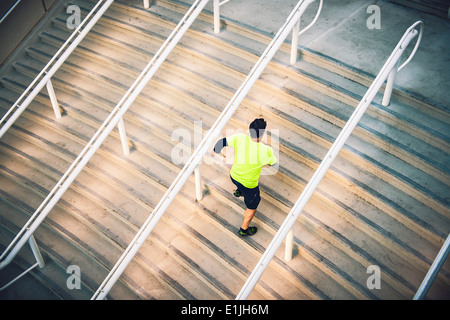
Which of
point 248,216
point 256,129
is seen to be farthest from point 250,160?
point 248,216

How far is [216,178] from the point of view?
198 inches

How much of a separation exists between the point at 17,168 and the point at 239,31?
3483 millimetres

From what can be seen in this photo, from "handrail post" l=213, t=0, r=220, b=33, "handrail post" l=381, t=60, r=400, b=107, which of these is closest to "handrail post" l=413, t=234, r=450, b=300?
"handrail post" l=381, t=60, r=400, b=107

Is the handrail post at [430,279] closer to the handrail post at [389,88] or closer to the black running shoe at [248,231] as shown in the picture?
the black running shoe at [248,231]

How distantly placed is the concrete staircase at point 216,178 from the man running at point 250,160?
1.18 ft

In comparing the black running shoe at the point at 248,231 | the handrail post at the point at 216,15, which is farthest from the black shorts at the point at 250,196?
the handrail post at the point at 216,15

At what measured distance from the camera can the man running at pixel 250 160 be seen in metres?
4.14

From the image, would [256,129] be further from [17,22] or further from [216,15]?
[17,22]

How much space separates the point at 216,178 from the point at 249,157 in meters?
0.97

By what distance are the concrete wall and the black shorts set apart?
14.7ft

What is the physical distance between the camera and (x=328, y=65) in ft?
17.6
